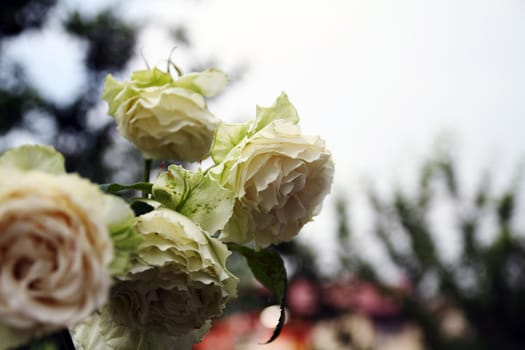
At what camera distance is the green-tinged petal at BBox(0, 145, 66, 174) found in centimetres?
19

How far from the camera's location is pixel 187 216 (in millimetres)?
282

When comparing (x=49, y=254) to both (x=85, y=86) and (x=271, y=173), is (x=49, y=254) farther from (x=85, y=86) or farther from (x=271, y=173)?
(x=85, y=86)

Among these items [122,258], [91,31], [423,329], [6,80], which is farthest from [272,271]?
[423,329]

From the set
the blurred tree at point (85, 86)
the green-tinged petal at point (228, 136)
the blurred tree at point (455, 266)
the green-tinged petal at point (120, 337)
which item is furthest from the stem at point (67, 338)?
the blurred tree at point (455, 266)

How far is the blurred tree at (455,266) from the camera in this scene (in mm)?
3057

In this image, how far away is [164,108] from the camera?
353 mm

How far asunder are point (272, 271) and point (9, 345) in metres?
0.17

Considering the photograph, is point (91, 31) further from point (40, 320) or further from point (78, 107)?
point (40, 320)

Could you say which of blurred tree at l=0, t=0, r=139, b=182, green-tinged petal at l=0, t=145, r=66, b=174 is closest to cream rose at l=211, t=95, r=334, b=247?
green-tinged petal at l=0, t=145, r=66, b=174

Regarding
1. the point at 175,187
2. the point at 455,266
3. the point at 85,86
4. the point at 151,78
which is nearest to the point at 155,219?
the point at 175,187

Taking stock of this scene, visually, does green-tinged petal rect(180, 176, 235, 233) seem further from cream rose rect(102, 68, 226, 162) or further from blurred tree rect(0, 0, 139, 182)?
blurred tree rect(0, 0, 139, 182)

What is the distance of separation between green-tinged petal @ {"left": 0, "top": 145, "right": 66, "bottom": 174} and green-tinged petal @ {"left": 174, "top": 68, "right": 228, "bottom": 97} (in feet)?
0.54

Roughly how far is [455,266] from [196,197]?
3051 mm

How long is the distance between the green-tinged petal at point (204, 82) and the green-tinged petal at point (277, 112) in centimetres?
5
